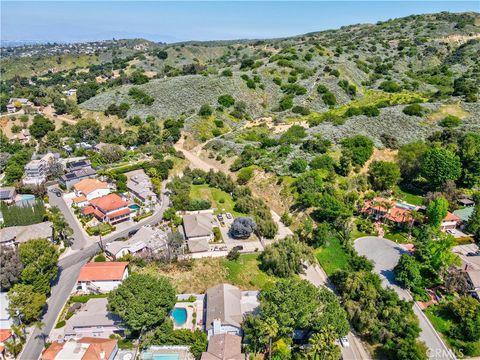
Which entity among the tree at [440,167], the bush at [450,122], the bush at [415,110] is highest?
the bush at [415,110]

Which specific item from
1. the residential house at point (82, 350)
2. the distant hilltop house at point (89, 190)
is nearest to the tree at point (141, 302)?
the residential house at point (82, 350)

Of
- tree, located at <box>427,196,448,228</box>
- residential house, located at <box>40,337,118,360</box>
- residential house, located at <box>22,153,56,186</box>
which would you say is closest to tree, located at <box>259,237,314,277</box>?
tree, located at <box>427,196,448,228</box>

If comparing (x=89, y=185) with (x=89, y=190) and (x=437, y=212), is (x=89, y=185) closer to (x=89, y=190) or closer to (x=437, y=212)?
(x=89, y=190)

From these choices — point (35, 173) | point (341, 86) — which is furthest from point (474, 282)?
point (341, 86)

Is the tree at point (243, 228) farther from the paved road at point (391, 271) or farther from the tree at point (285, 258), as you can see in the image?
the paved road at point (391, 271)

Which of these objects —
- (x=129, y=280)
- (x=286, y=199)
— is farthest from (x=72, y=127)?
(x=129, y=280)

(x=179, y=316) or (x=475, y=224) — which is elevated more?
(x=475, y=224)
